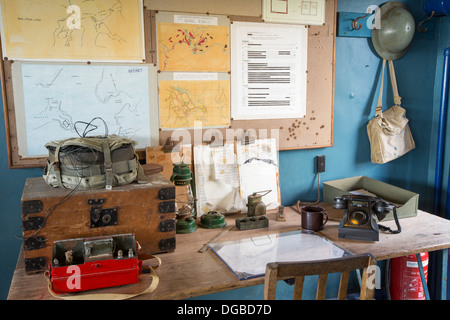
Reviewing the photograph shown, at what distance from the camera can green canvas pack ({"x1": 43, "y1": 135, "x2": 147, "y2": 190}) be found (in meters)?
1.69

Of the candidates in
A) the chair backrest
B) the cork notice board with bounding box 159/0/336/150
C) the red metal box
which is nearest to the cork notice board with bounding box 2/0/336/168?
the cork notice board with bounding box 159/0/336/150

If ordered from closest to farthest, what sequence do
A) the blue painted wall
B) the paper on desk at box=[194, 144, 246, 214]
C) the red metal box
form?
the red metal box, the paper on desk at box=[194, 144, 246, 214], the blue painted wall

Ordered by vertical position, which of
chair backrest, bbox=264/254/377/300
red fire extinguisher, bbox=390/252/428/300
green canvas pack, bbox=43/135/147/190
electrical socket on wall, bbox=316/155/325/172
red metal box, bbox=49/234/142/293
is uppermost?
green canvas pack, bbox=43/135/147/190

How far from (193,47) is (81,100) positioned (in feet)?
2.26

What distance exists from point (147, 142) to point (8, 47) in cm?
83

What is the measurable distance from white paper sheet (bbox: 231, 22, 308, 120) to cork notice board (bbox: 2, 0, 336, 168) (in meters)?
0.05

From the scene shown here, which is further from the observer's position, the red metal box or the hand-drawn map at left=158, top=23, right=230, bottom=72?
the hand-drawn map at left=158, top=23, right=230, bottom=72

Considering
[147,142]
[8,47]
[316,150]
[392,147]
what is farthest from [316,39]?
[8,47]

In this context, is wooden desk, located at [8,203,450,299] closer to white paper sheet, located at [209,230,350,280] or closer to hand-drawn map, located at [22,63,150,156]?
white paper sheet, located at [209,230,350,280]

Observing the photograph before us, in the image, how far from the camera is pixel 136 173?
185cm

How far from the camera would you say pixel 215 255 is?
1.83 metres

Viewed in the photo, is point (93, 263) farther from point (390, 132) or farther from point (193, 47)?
point (390, 132)

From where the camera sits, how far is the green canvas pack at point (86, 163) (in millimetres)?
1692

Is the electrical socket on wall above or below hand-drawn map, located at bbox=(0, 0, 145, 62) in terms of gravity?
below
